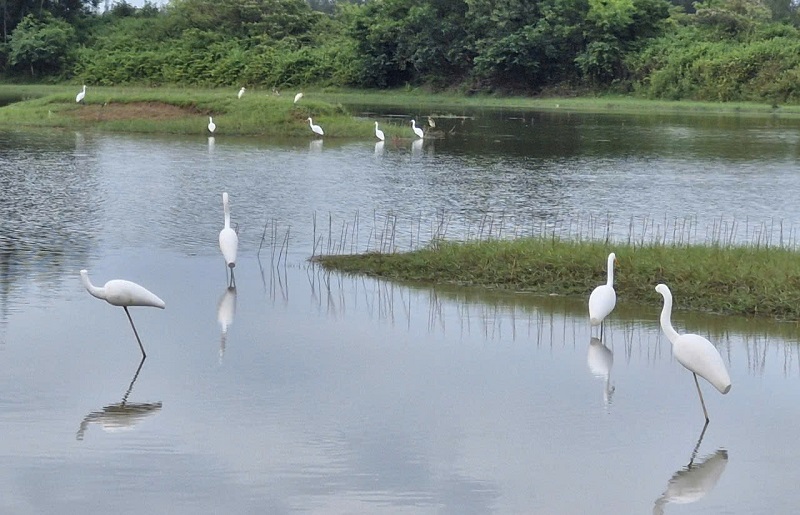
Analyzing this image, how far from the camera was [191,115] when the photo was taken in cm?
3291

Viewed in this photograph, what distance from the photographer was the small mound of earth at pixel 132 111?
108ft

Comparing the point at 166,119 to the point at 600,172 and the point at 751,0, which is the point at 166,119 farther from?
the point at 751,0

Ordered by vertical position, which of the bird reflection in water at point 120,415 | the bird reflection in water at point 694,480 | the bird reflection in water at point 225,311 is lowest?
the bird reflection in water at point 694,480

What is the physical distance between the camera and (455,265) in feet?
41.6

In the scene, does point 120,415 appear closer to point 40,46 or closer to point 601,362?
point 601,362

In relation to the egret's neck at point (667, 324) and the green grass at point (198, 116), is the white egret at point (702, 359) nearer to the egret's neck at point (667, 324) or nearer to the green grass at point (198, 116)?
the egret's neck at point (667, 324)

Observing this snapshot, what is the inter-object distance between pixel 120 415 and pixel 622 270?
5322 mm

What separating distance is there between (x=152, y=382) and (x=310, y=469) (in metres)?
2.23

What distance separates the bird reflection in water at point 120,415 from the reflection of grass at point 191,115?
23.6 meters

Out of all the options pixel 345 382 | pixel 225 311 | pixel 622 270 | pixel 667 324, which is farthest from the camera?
pixel 622 270

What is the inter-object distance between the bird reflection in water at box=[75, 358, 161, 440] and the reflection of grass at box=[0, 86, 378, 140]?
77.5 feet

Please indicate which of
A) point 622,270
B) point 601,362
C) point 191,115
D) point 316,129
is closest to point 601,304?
point 601,362

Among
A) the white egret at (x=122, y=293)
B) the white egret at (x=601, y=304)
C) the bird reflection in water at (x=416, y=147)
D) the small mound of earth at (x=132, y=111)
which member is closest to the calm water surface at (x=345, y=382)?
the white egret at (x=601, y=304)

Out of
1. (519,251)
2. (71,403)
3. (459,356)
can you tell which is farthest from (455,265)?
(71,403)
